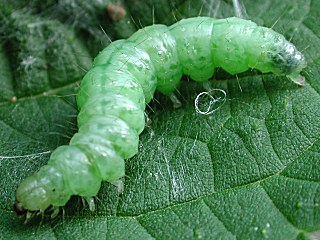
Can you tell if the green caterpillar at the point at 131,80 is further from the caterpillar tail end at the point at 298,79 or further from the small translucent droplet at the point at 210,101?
the small translucent droplet at the point at 210,101

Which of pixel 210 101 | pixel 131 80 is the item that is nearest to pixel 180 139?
pixel 210 101

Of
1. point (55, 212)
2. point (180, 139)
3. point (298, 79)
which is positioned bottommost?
point (55, 212)

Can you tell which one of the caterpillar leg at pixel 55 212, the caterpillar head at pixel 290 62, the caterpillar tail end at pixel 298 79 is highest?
the caterpillar head at pixel 290 62

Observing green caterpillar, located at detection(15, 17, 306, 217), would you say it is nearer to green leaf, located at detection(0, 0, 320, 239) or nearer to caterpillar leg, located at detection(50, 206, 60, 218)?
caterpillar leg, located at detection(50, 206, 60, 218)

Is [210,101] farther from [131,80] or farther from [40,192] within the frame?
[40,192]

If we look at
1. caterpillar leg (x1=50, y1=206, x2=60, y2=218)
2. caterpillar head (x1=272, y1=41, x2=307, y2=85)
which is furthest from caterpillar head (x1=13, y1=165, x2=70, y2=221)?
caterpillar head (x1=272, y1=41, x2=307, y2=85)

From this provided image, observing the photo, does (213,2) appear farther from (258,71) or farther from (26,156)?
(26,156)

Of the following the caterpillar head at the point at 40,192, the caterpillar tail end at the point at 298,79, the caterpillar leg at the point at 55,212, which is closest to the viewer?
the caterpillar head at the point at 40,192

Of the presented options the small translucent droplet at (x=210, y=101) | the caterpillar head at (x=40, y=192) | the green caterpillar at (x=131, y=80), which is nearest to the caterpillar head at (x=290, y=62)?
the green caterpillar at (x=131, y=80)
